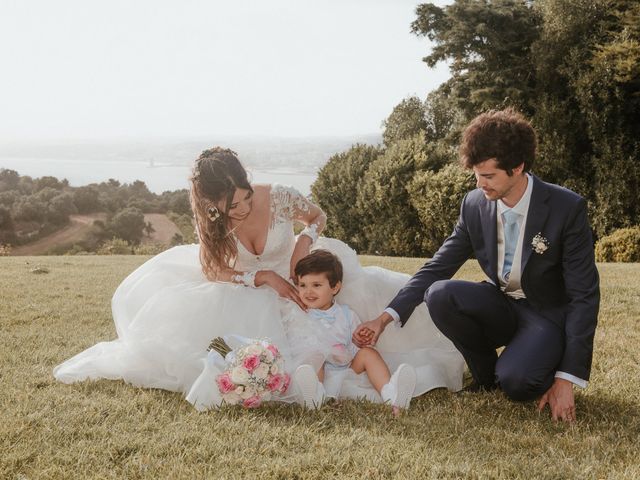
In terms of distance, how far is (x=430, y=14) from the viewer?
2236 cm

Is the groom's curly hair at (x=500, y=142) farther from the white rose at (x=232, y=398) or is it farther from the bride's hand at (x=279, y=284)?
the white rose at (x=232, y=398)

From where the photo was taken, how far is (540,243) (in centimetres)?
346

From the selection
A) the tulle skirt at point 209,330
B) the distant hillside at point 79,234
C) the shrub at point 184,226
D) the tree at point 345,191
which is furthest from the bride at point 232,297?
the shrub at point 184,226

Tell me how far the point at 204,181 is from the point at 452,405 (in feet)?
7.22

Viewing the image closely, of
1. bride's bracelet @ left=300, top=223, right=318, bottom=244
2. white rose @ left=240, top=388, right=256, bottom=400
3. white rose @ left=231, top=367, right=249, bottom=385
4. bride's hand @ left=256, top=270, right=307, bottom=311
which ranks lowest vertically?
white rose @ left=240, top=388, right=256, bottom=400

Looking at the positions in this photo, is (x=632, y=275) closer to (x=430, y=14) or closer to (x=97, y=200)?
(x=430, y=14)

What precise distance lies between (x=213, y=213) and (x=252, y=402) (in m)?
1.46

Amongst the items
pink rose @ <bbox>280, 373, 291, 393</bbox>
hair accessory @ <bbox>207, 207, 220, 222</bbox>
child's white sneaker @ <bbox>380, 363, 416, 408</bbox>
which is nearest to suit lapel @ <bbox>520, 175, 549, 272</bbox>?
child's white sneaker @ <bbox>380, 363, 416, 408</bbox>

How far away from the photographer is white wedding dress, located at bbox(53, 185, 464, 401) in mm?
3963

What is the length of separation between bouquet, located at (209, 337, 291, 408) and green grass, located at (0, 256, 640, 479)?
0.33 feet

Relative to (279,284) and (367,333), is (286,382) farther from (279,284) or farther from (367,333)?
(279,284)

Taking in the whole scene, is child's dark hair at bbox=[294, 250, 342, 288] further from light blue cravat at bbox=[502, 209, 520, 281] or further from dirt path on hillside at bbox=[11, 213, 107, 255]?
dirt path on hillside at bbox=[11, 213, 107, 255]

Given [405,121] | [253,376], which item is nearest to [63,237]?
[405,121]

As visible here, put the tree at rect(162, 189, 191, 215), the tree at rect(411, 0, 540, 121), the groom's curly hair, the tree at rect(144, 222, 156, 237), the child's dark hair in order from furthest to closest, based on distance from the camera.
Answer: the tree at rect(162, 189, 191, 215), the tree at rect(144, 222, 156, 237), the tree at rect(411, 0, 540, 121), the child's dark hair, the groom's curly hair
